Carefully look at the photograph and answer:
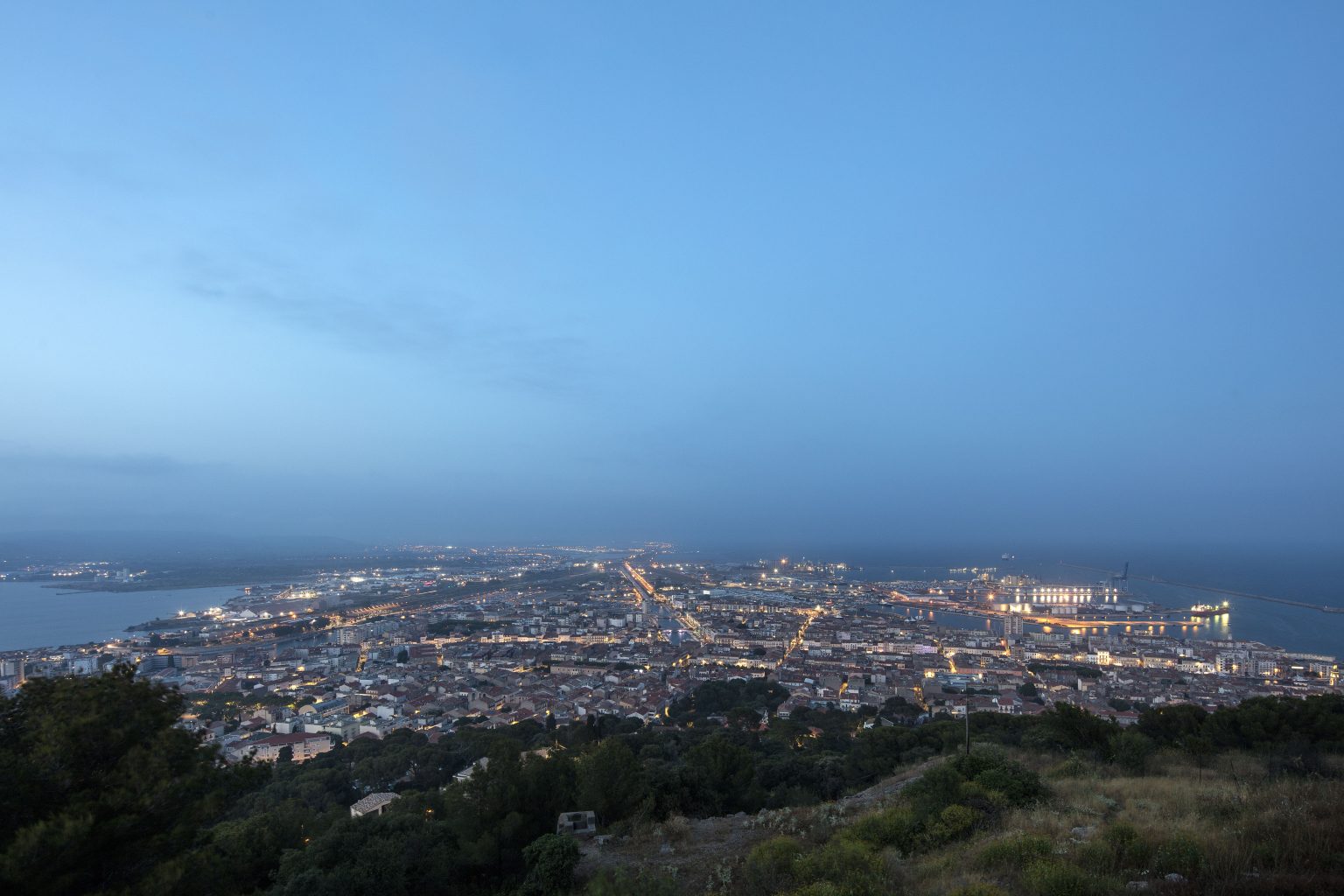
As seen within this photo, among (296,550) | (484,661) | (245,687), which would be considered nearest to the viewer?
(245,687)

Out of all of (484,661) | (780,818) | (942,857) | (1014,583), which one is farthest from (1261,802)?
(1014,583)

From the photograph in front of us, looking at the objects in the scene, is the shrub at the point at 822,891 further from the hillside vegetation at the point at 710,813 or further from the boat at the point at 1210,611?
the boat at the point at 1210,611

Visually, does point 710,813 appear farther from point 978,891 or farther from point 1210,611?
point 1210,611

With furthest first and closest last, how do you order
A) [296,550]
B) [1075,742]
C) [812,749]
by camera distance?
[296,550] → [812,749] → [1075,742]

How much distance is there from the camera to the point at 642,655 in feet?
97.1

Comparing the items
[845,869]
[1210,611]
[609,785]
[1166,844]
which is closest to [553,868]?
[609,785]

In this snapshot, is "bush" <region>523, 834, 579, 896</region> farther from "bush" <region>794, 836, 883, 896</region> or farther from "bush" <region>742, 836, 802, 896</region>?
"bush" <region>794, 836, 883, 896</region>

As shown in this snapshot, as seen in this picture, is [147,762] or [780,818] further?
[780,818]

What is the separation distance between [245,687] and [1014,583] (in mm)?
56553

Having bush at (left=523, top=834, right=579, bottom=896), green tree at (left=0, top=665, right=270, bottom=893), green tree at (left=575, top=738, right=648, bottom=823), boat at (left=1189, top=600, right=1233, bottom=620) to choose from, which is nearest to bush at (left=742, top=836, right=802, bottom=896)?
bush at (left=523, top=834, right=579, bottom=896)

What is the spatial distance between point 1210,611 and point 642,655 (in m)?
37.7

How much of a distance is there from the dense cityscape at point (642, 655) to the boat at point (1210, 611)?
0.21 meters

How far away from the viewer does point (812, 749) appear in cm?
1386

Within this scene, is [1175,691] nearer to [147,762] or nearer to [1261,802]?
[1261,802]
